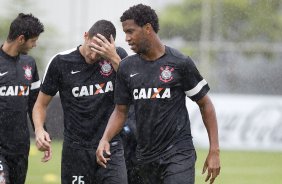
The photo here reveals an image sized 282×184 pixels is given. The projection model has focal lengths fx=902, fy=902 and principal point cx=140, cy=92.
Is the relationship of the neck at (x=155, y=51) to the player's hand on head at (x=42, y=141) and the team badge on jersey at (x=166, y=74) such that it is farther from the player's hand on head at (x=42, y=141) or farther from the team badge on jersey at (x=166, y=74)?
the player's hand on head at (x=42, y=141)

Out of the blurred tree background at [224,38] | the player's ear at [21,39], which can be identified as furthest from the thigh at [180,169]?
the blurred tree background at [224,38]

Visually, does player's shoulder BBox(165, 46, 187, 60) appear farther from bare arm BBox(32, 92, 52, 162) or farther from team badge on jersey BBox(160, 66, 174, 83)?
bare arm BBox(32, 92, 52, 162)

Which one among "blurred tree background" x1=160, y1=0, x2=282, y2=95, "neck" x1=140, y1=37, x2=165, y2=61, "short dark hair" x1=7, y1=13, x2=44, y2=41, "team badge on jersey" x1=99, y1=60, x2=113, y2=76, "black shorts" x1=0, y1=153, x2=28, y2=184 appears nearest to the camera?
"neck" x1=140, y1=37, x2=165, y2=61

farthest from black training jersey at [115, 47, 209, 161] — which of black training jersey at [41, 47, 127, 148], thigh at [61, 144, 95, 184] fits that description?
thigh at [61, 144, 95, 184]

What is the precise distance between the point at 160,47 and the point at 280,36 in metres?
20.5

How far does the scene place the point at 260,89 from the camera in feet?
83.8

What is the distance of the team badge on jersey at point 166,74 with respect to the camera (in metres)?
7.88

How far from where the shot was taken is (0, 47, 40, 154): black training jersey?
9359 mm

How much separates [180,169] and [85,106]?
53.3 inches

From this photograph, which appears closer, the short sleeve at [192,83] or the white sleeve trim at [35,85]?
the short sleeve at [192,83]

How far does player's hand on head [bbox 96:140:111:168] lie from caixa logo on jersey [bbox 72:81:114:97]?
0.74 metres

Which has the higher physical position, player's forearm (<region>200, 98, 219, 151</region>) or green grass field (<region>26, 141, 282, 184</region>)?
player's forearm (<region>200, 98, 219, 151</region>)

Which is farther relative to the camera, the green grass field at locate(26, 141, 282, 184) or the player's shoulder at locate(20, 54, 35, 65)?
the green grass field at locate(26, 141, 282, 184)

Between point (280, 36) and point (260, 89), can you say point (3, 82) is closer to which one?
point (260, 89)
